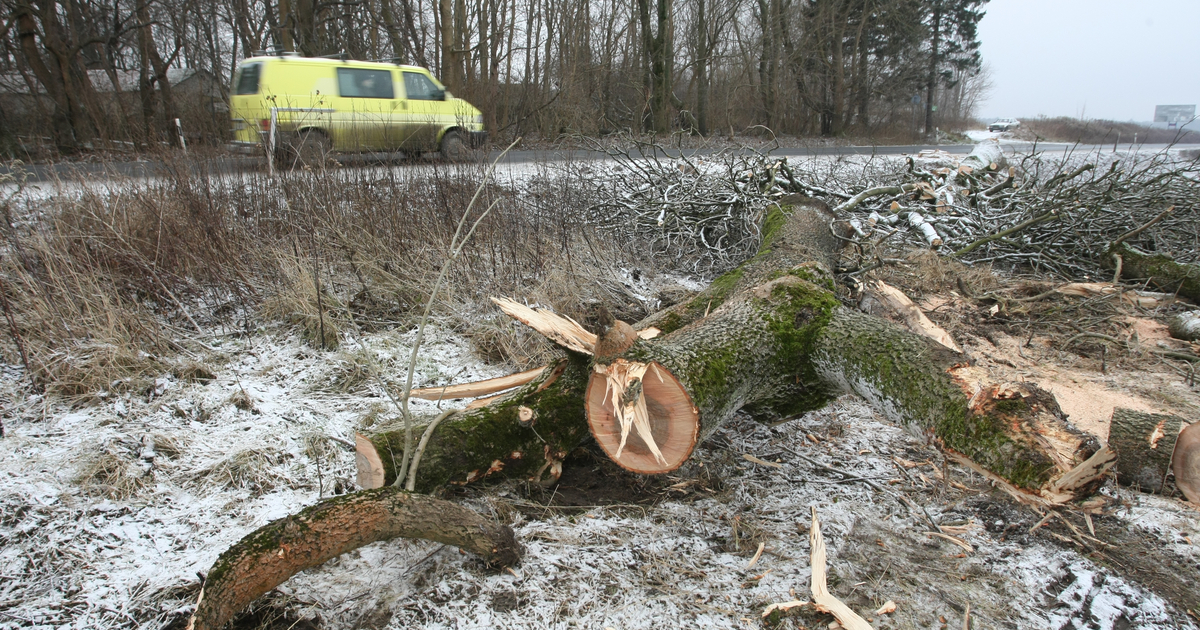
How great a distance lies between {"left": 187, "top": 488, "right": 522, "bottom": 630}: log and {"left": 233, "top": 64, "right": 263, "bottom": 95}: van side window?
26.5 feet

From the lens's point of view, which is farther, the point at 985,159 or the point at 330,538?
the point at 985,159

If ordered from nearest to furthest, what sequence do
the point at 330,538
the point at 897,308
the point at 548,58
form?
the point at 330,538 → the point at 897,308 → the point at 548,58

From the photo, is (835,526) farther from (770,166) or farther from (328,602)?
(770,166)

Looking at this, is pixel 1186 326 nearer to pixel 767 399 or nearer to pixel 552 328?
pixel 767 399

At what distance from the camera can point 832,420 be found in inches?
123

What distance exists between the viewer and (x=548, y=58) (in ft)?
56.4

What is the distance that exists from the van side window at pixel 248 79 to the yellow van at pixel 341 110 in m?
0.01

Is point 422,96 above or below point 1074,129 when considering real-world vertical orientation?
below

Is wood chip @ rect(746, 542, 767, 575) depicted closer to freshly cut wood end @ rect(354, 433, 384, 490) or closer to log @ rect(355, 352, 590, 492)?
log @ rect(355, 352, 590, 492)

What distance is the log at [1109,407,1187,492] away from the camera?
7.72 feet

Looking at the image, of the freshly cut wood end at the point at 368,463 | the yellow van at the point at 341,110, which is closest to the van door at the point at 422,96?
the yellow van at the point at 341,110

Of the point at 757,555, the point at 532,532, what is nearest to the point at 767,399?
the point at 757,555

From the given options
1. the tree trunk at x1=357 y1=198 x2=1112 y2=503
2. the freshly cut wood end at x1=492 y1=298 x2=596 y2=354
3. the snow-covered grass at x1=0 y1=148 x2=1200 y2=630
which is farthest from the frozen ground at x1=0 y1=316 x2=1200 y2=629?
the freshly cut wood end at x1=492 y1=298 x2=596 y2=354

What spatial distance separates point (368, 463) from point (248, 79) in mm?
7881
